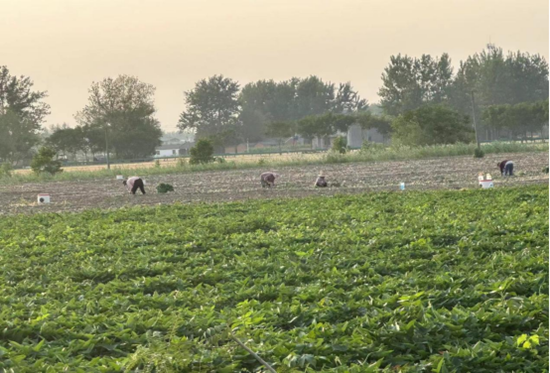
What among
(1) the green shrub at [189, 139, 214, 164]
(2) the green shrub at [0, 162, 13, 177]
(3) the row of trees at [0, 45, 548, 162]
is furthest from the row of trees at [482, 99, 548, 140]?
(2) the green shrub at [0, 162, 13, 177]

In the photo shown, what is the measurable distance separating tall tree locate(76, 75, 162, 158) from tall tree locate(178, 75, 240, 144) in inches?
770

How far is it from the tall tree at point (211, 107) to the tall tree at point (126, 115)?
1955cm

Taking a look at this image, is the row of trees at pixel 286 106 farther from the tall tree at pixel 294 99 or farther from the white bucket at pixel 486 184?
the white bucket at pixel 486 184

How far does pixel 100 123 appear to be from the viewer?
240 feet

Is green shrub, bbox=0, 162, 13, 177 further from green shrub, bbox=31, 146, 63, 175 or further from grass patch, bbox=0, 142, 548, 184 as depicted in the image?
green shrub, bbox=31, 146, 63, 175

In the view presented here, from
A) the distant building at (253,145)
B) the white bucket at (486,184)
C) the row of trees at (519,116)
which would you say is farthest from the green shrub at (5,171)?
the distant building at (253,145)

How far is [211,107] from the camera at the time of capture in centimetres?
9625

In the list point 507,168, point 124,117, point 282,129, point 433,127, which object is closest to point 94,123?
point 124,117

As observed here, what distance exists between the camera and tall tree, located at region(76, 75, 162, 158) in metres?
71.7

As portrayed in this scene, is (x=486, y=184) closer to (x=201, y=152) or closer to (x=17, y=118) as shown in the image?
(x=201, y=152)

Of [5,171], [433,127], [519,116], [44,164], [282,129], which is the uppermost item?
[282,129]

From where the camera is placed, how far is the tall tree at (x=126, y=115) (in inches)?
2822

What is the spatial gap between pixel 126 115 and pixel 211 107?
23.8 metres

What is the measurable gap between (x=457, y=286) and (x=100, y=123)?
229 ft
